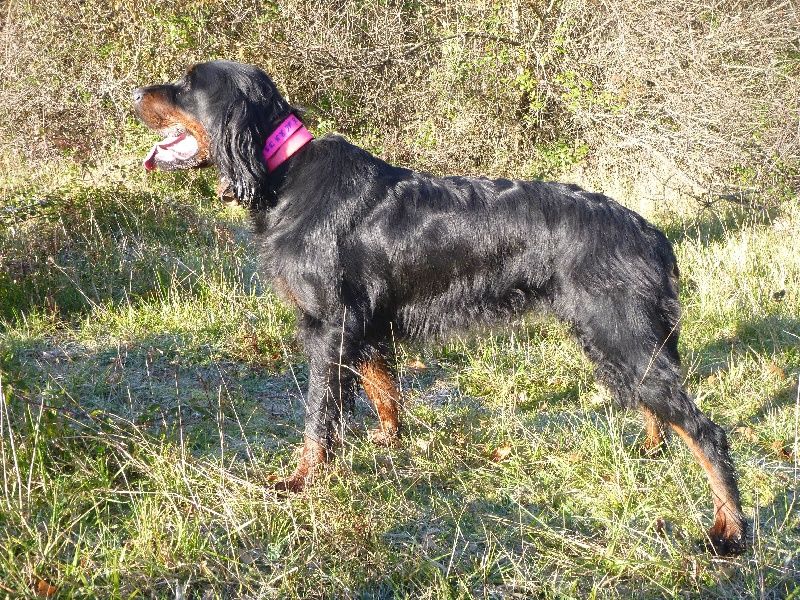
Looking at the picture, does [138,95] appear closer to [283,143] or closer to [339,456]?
[283,143]

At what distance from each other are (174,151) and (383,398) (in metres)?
1.66

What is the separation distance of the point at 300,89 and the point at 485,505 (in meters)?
7.36

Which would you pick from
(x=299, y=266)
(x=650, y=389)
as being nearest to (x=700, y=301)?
(x=650, y=389)

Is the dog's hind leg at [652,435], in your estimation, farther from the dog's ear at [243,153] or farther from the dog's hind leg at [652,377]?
the dog's ear at [243,153]

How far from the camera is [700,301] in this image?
5.07 meters

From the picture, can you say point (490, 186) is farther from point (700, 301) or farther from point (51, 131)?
point (51, 131)

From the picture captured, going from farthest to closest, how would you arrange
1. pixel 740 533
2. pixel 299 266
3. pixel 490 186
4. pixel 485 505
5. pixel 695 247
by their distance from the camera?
pixel 695 247, pixel 490 186, pixel 299 266, pixel 485 505, pixel 740 533

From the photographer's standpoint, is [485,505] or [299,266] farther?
[299,266]

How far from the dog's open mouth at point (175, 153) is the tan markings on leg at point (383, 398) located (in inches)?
53.8

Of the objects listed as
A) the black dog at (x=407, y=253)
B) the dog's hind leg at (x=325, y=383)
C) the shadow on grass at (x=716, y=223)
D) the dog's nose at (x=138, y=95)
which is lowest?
the shadow on grass at (x=716, y=223)

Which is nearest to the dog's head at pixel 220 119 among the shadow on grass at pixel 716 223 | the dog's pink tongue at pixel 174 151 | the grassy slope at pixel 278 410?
the dog's pink tongue at pixel 174 151

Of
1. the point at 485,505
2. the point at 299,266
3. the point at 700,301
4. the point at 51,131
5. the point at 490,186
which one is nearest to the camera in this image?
the point at 485,505

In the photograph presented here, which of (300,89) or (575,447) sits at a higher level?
(300,89)

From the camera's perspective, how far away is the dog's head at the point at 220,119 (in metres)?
3.17
